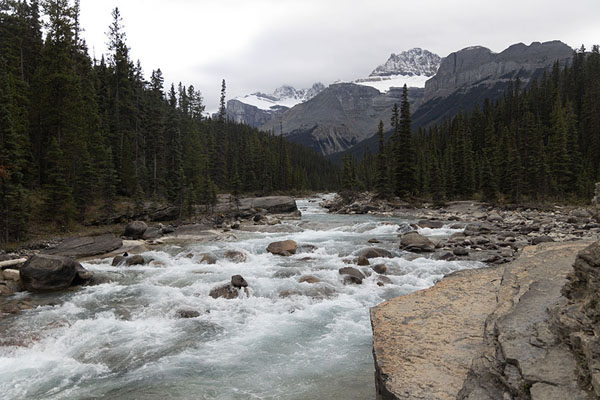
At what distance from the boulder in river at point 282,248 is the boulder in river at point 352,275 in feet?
18.5

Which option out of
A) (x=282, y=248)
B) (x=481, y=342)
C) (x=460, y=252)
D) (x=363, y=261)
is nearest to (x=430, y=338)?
(x=481, y=342)

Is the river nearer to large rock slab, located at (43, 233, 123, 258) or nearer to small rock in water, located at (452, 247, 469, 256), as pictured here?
small rock in water, located at (452, 247, 469, 256)

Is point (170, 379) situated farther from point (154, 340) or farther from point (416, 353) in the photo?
point (416, 353)

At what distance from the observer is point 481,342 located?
5.50 metres

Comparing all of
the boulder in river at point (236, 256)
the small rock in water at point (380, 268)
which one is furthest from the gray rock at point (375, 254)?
the boulder in river at point (236, 256)

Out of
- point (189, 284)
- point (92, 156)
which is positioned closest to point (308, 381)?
point (189, 284)

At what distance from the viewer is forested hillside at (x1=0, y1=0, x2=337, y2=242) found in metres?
26.0

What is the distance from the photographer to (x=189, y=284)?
14.4 meters

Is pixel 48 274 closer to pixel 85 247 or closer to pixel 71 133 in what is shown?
pixel 85 247

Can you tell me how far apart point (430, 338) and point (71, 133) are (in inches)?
1338

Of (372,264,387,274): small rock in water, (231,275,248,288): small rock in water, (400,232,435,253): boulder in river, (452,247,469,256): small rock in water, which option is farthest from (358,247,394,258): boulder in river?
(231,275,248,288): small rock in water

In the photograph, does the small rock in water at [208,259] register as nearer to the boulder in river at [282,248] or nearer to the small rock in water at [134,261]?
the small rock in water at [134,261]

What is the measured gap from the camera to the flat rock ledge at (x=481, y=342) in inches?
143

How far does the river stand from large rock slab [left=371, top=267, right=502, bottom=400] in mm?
1387
